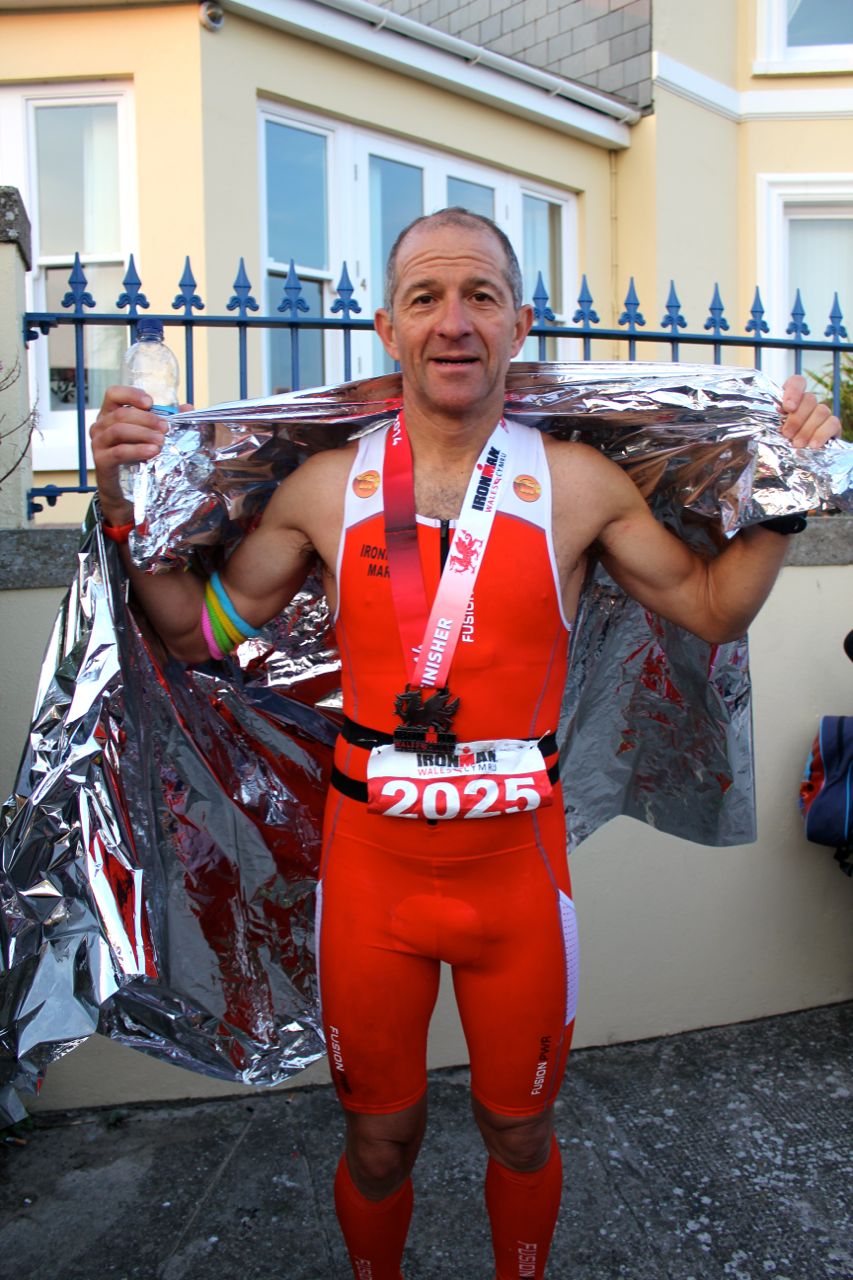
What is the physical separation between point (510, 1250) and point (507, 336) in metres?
1.85

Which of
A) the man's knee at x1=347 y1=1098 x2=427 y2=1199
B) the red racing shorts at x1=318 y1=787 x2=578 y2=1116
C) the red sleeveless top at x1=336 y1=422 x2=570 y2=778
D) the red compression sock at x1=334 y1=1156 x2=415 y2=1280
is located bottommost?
the red compression sock at x1=334 y1=1156 x2=415 y2=1280

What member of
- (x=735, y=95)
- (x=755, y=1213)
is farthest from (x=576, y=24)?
(x=755, y=1213)

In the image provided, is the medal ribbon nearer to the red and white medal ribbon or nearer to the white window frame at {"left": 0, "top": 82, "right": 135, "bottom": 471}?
the red and white medal ribbon

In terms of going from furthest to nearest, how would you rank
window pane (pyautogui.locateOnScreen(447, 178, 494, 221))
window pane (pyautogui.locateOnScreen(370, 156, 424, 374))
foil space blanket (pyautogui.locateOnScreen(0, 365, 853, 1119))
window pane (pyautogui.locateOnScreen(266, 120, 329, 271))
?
window pane (pyautogui.locateOnScreen(447, 178, 494, 221)), window pane (pyautogui.locateOnScreen(370, 156, 424, 374)), window pane (pyautogui.locateOnScreen(266, 120, 329, 271)), foil space blanket (pyautogui.locateOnScreen(0, 365, 853, 1119))

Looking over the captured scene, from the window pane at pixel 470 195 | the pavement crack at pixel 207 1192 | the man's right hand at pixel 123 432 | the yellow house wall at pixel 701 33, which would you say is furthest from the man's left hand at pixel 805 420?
the yellow house wall at pixel 701 33

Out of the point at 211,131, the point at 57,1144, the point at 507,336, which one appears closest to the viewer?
the point at 507,336

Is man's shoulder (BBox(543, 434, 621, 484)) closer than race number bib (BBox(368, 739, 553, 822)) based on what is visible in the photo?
No

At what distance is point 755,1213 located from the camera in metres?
2.86

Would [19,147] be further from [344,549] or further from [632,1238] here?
[632,1238]

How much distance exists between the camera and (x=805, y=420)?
2113 millimetres

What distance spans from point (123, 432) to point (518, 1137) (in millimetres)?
1603

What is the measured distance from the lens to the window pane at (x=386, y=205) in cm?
778

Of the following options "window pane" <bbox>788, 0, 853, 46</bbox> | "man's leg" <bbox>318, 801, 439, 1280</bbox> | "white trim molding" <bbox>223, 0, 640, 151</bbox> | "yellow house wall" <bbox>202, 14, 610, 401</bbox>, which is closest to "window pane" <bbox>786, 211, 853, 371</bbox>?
"window pane" <bbox>788, 0, 853, 46</bbox>

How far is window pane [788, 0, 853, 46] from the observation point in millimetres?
8852
